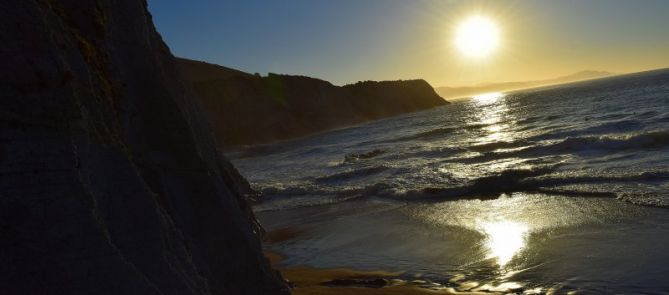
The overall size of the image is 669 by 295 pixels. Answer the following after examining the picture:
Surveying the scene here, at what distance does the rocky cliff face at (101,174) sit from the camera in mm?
2918

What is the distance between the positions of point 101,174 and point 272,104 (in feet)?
252

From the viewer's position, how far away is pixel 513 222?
11.1m

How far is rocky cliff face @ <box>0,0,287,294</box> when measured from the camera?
2918mm

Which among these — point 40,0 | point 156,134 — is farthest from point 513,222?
point 40,0

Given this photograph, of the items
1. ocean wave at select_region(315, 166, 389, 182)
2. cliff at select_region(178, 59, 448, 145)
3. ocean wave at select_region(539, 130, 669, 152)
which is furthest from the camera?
cliff at select_region(178, 59, 448, 145)

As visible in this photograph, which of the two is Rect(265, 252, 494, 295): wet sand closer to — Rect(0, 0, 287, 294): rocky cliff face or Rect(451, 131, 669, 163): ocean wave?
Rect(0, 0, 287, 294): rocky cliff face

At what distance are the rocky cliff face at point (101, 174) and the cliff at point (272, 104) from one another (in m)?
65.6

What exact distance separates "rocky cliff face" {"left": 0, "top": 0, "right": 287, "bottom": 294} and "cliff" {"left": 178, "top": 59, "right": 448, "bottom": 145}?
6563cm

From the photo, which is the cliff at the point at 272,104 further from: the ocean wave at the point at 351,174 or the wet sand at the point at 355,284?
the wet sand at the point at 355,284

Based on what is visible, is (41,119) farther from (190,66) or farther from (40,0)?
(190,66)

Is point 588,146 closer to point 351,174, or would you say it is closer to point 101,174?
point 351,174

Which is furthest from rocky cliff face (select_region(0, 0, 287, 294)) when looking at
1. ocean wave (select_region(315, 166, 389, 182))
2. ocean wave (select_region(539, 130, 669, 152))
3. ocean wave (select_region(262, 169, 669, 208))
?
ocean wave (select_region(539, 130, 669, 152))

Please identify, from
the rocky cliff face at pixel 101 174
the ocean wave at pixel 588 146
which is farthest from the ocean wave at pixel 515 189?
the rocky cliff face at pixel 101 174

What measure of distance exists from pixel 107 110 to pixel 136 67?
2.59ft
